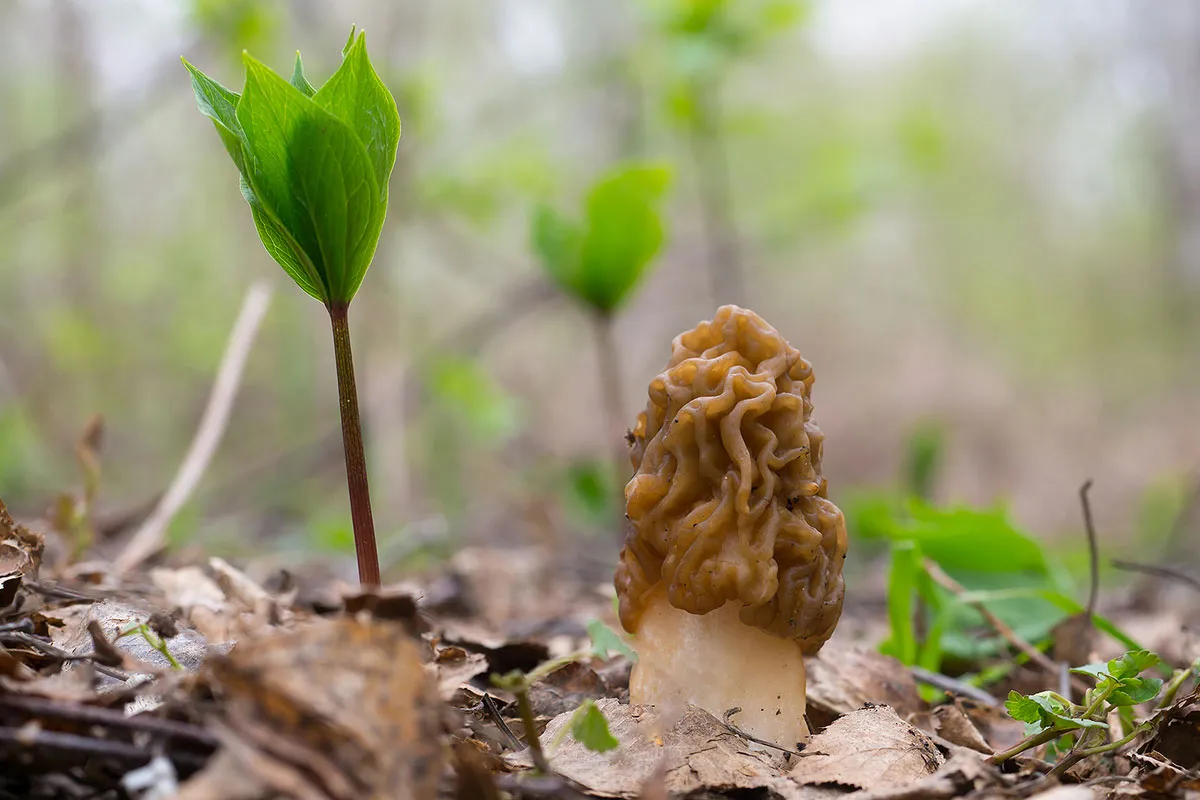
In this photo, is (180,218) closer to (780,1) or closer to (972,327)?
(780,1)

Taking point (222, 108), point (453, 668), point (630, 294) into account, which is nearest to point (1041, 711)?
point (453, 668)

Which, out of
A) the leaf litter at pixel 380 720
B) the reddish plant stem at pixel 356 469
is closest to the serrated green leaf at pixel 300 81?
the reddish plant stem at pixel 356 469

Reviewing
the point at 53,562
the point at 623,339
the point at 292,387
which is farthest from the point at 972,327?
the point at 53,562

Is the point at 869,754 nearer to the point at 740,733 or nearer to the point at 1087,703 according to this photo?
the point at 740,733

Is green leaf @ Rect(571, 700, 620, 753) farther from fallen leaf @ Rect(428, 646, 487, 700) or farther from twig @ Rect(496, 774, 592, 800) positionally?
fallen leaf @ Rect(428, 646, 487, 700)

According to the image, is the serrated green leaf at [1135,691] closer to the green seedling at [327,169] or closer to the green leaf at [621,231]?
the green seedling at [327,169]

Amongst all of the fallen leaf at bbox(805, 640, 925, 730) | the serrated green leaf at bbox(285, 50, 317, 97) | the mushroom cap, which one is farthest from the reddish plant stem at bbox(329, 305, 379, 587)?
the fallen leaf at bbox(805, 640, 925, 730)
